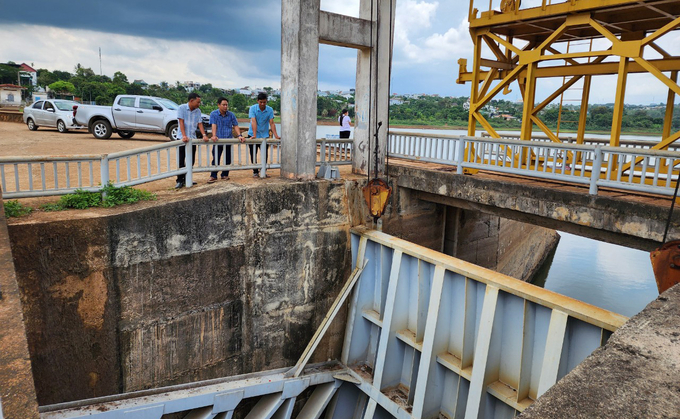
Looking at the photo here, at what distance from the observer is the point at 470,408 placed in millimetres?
6039

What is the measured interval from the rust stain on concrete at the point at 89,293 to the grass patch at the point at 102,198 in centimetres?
107

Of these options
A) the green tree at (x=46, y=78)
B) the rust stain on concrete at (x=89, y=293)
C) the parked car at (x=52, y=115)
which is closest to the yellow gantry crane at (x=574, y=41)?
the rust stain on concrete at (x=89, y=293)

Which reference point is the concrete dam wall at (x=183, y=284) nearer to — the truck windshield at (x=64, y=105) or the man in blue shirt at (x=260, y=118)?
the man in blue shirt at (x=260, y=118)

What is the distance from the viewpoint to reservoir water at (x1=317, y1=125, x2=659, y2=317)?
16.2 m

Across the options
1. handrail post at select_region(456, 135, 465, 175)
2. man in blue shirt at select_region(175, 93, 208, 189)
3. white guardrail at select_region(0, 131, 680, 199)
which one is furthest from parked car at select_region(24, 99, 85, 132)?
handrail post at select_region(456, 135, 465, 175)

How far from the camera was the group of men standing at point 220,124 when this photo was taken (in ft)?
25.4

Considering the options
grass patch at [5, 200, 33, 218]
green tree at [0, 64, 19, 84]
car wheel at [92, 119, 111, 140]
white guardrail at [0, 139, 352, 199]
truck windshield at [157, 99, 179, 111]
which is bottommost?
grass patch at [5, 200, 33, 218]

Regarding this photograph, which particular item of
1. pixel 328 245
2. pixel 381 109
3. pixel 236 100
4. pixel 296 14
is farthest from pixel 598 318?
pixel 236 100

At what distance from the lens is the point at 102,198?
654 cm

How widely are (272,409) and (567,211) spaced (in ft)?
18.2

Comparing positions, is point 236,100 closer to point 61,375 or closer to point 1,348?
point 61,375

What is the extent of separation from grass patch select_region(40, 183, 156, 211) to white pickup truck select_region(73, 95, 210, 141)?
28.1ft

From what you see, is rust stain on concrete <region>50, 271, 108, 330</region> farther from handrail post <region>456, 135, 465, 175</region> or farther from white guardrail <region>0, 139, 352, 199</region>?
handrail post <region>456, 135, 465, 175</region>

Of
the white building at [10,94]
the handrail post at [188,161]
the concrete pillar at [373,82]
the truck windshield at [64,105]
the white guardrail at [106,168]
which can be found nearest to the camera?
the white guardrail at [106,168]
